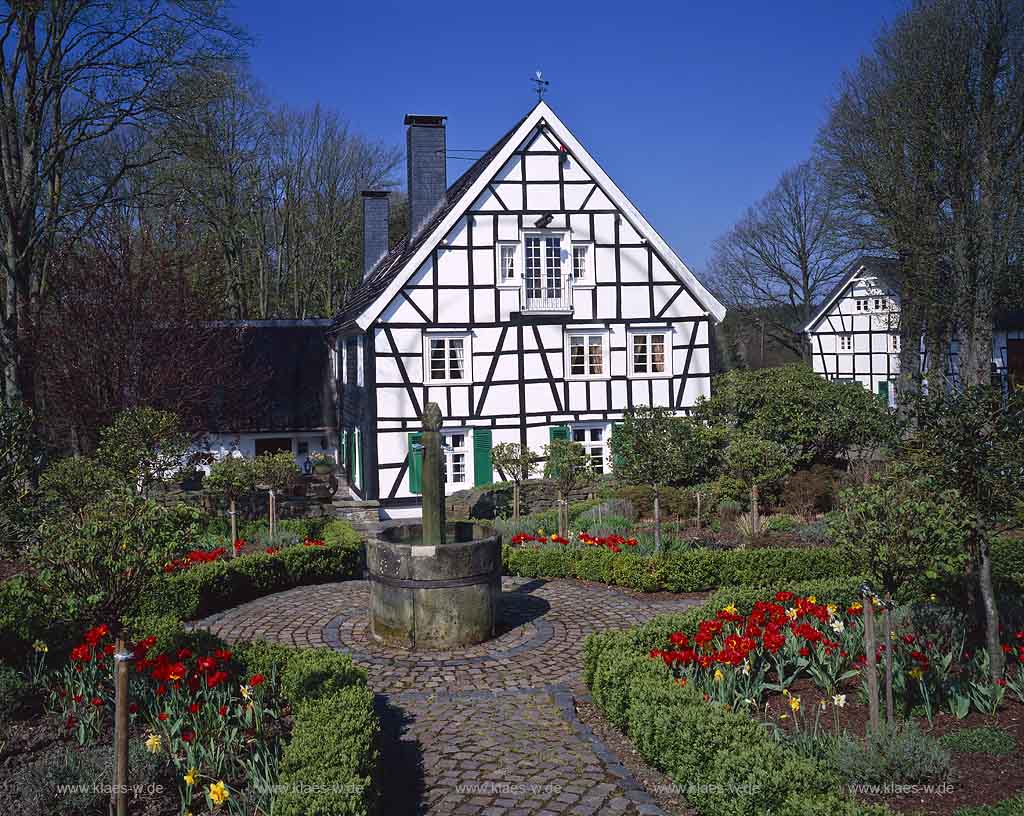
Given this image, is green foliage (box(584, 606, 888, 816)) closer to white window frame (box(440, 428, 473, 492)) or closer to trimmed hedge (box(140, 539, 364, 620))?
trimmed hedge (box(140, 539, 364, 620))

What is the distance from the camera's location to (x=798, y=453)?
21156mm

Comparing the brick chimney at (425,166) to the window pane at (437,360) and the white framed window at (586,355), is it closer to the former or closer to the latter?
the window pane at (437,360)

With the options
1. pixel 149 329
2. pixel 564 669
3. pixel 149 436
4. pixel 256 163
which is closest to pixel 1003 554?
pixel 564 669

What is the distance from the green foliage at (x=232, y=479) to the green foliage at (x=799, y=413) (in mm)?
10741

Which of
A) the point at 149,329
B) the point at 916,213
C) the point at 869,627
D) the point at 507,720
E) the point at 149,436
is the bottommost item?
the point at 507,720

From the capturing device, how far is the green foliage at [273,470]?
63.2 ft

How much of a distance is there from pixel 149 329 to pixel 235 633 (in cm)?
1128

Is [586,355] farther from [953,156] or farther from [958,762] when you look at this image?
[958,762]

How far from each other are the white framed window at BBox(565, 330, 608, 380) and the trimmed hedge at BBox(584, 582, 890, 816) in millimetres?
16142

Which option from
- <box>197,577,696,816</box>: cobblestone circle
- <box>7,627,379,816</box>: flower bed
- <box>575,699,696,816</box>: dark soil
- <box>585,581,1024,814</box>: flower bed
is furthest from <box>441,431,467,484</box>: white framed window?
<box>575,699,696,816</box>: dark soil

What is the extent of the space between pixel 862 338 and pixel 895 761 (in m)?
36.9

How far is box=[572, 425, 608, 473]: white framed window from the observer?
2391 centimetres

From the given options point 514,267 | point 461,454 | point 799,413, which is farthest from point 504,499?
point 799,413

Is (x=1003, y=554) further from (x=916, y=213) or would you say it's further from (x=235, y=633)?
(x=916, y=213)
